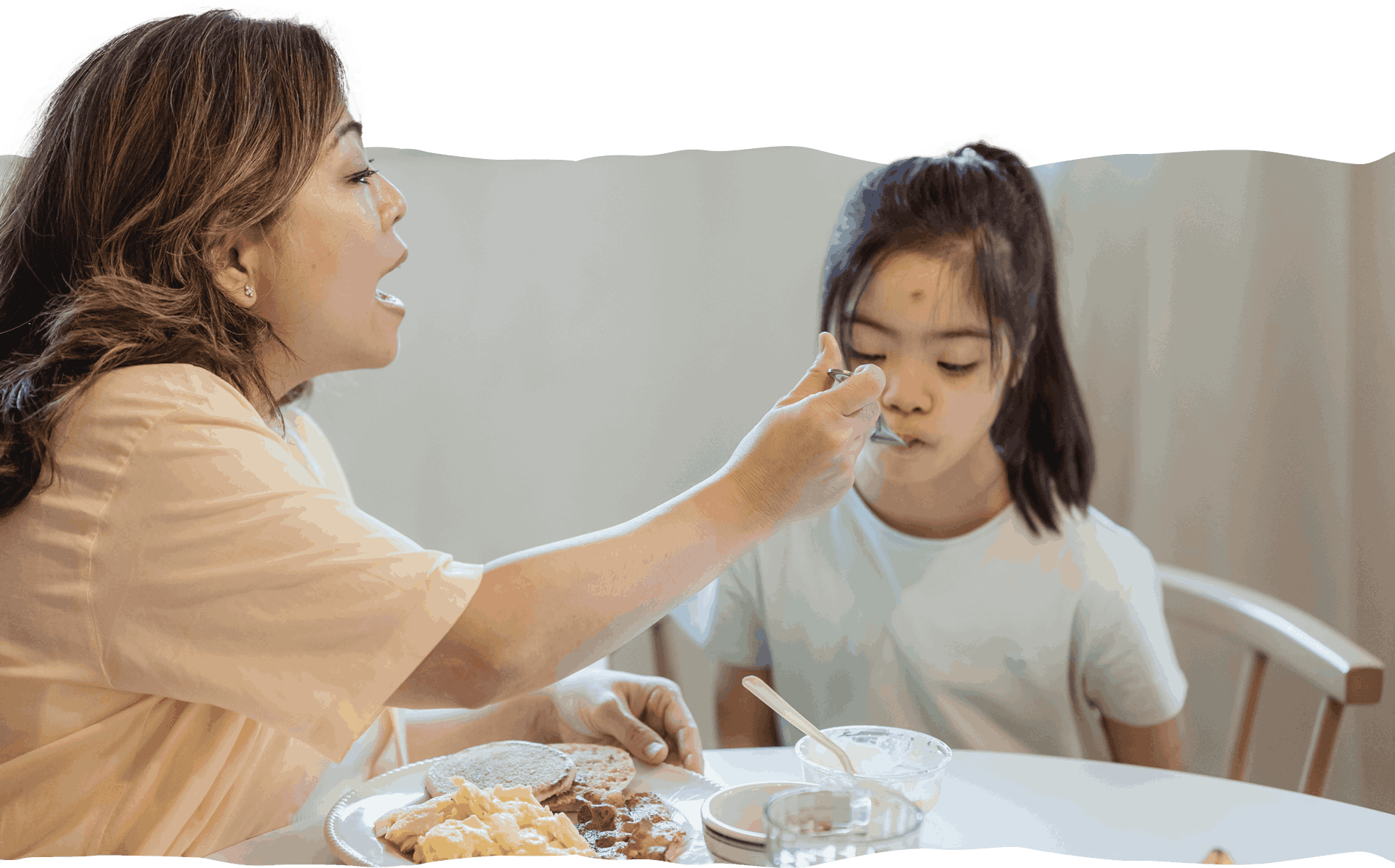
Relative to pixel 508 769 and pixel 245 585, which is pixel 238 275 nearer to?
pixel 245 585

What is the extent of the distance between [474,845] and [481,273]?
710 mm

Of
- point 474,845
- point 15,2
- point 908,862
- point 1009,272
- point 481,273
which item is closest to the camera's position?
point 908,862

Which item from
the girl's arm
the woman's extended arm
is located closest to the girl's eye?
the woman's extended arm

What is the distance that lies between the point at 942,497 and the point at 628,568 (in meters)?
0.55

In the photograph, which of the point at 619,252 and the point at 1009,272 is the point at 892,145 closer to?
the point at 1009,272

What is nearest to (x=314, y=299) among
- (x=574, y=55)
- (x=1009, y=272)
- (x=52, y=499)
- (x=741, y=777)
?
(x=52, y=499)

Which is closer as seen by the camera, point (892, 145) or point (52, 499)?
point (52, 499)

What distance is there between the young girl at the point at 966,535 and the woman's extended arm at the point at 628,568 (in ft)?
1.05

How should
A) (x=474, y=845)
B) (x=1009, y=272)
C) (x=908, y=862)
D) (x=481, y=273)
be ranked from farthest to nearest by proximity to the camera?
(x=481, y=273)
(x=1009, y=272)
(x=474, y=845)
(x=908, y=862)

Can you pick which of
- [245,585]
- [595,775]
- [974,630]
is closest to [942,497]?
[974,630]

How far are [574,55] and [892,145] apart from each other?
37cm

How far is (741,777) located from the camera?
959 millimetres

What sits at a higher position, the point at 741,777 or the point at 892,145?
the point at 892,145

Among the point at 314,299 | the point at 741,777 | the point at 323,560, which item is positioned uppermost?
the point at 314,299
